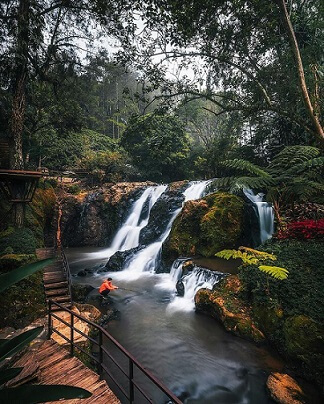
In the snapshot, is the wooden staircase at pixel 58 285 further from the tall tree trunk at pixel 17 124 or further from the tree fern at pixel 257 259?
the tree fern at pixel 257 259

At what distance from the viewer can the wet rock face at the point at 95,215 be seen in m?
20.7

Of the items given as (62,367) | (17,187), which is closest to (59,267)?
(17,187)

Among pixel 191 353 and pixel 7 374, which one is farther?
pixel 191 353

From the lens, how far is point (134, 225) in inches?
760

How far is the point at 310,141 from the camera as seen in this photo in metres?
13.5

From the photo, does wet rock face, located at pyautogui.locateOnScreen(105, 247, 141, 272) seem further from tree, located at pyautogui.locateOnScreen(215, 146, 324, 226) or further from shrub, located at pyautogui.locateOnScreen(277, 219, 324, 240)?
shrub, located at pyautogui.locateOnScreen(277, 219, 324, 240)

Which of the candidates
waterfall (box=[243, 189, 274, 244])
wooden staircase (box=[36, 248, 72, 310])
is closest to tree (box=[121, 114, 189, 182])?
waterfall (box=[243, 189, 274, 244])

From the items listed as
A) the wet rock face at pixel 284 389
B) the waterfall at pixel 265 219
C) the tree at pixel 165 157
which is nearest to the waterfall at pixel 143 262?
the waterfall at pixel 265 219

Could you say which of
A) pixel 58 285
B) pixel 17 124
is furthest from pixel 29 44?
pixel 58 285

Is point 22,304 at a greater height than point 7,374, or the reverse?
point 7,374

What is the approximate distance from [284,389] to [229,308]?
2445mm

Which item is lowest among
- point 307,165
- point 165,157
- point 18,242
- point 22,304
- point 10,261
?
point 22,304

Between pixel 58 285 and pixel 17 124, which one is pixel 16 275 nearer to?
pixel 58 285

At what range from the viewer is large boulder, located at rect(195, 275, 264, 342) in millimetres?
6578
